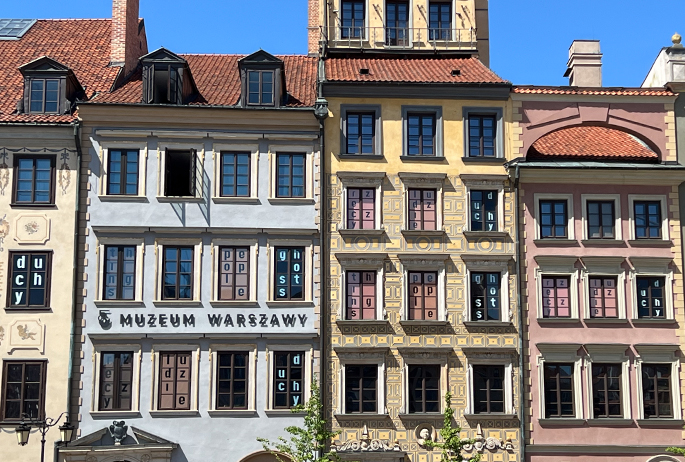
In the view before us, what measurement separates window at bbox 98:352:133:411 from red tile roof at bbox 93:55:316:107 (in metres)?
8.48

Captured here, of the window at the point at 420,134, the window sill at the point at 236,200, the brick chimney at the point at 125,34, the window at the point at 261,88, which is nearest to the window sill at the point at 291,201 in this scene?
the window sill at the point at 236,200

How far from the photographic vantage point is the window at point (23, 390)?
103ft

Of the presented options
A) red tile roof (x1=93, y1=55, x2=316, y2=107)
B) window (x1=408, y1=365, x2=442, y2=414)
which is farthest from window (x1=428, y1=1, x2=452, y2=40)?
window (x1=408, y1=365, x2=442, y2=414)

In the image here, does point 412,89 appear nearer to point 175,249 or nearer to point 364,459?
point 175,249

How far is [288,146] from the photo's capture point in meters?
33.8

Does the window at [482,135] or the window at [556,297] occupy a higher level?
the window at [482,135]

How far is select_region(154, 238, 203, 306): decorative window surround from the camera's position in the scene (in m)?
32.3

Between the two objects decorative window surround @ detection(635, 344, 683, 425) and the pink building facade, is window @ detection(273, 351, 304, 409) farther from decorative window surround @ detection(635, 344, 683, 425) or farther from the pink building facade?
decorative window surround @ detection(635, 344, 683, 425)

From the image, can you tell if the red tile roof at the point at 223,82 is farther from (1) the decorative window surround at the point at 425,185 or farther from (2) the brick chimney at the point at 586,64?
(2) the brick chimney at the point at 586,64

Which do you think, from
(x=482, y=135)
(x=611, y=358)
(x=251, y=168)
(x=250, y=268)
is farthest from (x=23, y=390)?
(x=611, y=358)

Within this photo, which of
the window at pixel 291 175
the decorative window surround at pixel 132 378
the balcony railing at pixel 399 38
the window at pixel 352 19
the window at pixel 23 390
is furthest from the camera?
the window at pixel 352 19

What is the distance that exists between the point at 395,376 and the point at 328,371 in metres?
2.15

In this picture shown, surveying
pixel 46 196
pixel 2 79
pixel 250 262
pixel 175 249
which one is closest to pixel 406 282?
pixel 250 262

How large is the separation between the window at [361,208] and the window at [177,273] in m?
5.35
